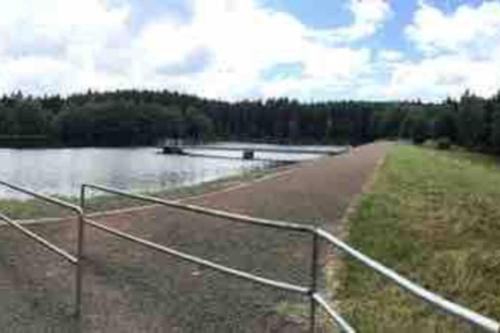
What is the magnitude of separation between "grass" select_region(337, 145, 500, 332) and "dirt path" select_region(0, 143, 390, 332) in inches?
29.2

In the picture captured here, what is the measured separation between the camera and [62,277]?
10.7 metres

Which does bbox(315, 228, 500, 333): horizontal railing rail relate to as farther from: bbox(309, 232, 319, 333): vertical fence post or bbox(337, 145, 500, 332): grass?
bbox(309, 232, 319, 333): vertical fence post

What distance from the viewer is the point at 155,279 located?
34.1ft

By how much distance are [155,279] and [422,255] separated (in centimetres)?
383

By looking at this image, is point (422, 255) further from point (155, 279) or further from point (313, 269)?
point (313, 269)

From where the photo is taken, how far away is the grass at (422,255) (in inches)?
281

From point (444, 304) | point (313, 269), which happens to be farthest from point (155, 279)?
point (444, 304)

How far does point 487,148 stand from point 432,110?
56.6 m

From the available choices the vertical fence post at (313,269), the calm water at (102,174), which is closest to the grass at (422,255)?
the vertical fence post at (313,269)

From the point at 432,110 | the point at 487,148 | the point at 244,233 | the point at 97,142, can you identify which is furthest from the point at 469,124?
the point at 244,233

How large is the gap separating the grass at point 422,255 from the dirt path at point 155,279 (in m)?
0.74

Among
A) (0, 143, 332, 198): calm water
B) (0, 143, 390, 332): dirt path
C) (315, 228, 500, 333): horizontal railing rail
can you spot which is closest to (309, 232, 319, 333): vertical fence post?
(315, 228, 500, 333): horizontal railing rail

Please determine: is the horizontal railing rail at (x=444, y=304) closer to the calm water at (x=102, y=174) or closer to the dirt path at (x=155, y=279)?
the dirt path at (x=155, y=279)

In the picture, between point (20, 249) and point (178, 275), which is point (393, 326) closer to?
point (178, 275)
